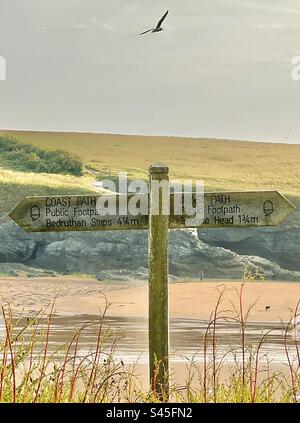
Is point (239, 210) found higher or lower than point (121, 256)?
lower

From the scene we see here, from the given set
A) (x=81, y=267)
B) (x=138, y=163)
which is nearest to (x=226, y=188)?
(x=138, y=163)

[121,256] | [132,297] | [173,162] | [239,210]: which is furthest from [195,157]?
[239,210]

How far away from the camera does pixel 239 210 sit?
26.5ft

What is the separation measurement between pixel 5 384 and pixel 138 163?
56.0 meters

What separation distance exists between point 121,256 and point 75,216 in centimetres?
2773

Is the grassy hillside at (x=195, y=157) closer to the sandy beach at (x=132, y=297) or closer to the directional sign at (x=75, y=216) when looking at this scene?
the sandy beach at (x=132, y=297)

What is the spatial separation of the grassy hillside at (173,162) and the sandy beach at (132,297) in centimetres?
1205

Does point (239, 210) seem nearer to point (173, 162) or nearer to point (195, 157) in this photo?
point (173, 162)

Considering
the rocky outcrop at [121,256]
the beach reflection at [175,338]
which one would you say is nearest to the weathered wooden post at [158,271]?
the beach reflection at [175,338]

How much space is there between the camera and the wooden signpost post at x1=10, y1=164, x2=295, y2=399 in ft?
26.2

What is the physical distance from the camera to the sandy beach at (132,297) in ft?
78.7

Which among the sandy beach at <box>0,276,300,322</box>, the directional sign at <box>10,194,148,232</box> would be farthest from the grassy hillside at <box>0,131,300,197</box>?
the directional sign at <box>10,194,148,232</box>

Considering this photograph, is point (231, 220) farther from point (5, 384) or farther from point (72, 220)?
point (5, 384)

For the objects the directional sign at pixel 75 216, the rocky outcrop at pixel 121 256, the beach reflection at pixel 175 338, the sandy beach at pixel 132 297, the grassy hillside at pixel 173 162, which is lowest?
the directional sign at pixel 75 216
